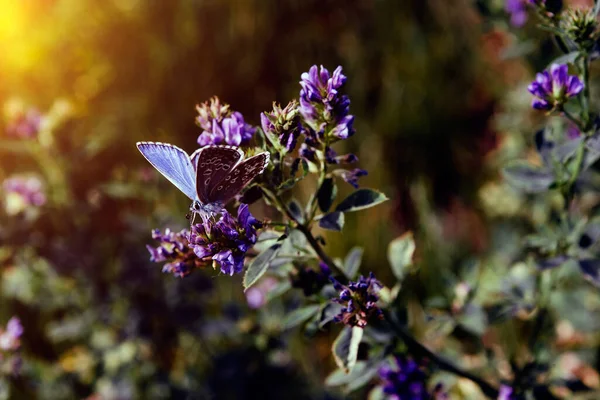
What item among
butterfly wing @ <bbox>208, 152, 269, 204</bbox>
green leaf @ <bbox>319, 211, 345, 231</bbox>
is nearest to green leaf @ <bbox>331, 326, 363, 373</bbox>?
green leaf @ <bbox>319, 211, 345, 231</bbox>

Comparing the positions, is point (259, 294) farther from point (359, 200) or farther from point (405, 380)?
point (359, 200)

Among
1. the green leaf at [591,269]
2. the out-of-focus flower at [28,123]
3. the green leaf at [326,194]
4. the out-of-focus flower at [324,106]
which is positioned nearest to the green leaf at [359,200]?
the green leaf at [326,194]

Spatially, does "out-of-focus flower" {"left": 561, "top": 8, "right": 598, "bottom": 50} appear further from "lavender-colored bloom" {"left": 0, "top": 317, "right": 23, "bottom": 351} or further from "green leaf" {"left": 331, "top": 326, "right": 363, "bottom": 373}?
"lavender-colored bloom" {"left": 0, "top": 317, "right": 23, "bottom": 351}

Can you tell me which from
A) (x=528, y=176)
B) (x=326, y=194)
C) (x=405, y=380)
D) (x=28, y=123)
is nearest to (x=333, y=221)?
(x=326, y=194)

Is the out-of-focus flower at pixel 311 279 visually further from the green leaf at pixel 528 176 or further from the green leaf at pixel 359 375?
the green leaf at pixel 528 176

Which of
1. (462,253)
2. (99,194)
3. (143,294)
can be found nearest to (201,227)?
(143,294)
